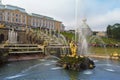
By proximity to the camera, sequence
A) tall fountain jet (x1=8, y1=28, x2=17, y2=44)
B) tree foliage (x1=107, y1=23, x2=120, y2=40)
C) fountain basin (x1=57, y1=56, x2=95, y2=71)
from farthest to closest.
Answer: tree foliage (x1=107, y1=23, x2=120, y2=40)
tall fountain jet (x1=8, y1=28, x2=17, y2=44)
fountain basin (x1=57, y1=56, x2=95, y2=71)

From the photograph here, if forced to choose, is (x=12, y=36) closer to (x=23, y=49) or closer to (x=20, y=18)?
(x=23, y=49)

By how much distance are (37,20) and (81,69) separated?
102924mm

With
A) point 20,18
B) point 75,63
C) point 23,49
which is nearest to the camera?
point 75,63

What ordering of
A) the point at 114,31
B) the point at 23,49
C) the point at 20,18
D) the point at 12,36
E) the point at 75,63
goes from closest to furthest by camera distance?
the point at 75,63
the point at 23,49
the point at 12,36
the point at 20,18
the point at 114,31

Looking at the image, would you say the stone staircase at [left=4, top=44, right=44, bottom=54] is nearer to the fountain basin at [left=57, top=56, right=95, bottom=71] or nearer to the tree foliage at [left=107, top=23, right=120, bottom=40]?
the fountain basin at [left=57, top=56, right=95, bottom=71]

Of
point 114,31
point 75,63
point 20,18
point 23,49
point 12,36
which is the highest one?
point 20,18

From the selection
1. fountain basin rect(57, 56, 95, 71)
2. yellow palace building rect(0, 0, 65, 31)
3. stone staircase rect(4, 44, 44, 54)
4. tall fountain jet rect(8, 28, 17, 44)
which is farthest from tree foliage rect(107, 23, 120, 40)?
fountain basin rect(57, 56, 95, 71)

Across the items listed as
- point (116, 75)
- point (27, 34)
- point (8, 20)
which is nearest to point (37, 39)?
point (27, 34)

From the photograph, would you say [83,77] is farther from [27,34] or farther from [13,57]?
[27,34]

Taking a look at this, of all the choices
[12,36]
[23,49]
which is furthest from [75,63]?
[12,36]

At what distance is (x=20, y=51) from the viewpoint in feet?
147

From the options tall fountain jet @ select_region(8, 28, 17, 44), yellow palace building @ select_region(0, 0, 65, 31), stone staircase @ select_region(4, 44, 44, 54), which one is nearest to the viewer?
stone staircase @ select_region(4, 44, 44, 54)

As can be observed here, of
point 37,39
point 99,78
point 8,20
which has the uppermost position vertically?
point 8,20

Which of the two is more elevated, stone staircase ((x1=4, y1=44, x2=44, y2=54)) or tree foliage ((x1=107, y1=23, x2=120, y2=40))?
tree foliage ((x1=107, y1=23, x2=120, y2=40))
